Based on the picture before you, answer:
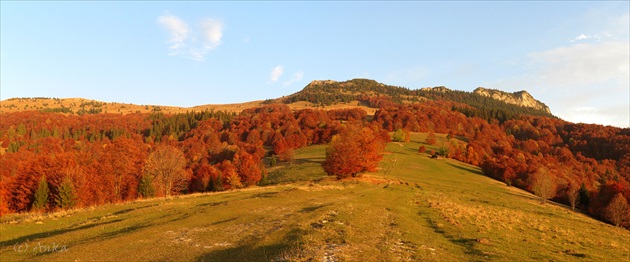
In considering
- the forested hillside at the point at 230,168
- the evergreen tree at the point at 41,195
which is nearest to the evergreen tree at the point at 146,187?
the forested hillside at the point at 230,168

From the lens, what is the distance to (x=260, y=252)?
57.9 feet

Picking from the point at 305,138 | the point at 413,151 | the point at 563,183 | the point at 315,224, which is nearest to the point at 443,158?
the point at 413,151

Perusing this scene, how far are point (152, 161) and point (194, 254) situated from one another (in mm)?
66596

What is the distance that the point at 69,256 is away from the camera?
57.6 feet

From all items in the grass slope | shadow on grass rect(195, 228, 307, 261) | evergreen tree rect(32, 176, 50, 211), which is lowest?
evergreen tree rect(32, 176, 50, 211)

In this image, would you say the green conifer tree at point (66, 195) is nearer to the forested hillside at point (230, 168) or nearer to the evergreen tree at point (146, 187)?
the forested hillside at point (230, 168)

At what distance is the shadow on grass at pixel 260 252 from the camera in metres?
16.6

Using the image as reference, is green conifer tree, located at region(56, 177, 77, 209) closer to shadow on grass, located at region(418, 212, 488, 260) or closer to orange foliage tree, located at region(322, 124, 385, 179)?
orange foliage tree, located at region(322, 124, 385, 179)

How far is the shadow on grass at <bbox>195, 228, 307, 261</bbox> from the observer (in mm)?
16562

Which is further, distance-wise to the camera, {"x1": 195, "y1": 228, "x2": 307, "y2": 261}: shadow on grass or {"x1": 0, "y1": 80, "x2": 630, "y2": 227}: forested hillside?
{"x1": 0, "y1": 80, "x2": 630, "y2": 227}: forested hillside

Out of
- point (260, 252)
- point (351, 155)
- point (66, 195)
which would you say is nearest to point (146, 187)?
point (66, 195)

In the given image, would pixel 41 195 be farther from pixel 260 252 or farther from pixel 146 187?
pixel 260 252

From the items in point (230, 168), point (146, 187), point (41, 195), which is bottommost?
point (230, 168)

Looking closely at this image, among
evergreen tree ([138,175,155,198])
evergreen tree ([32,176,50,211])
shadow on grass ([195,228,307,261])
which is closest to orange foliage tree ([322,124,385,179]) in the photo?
evergreen tree ([138,175,155,198])
